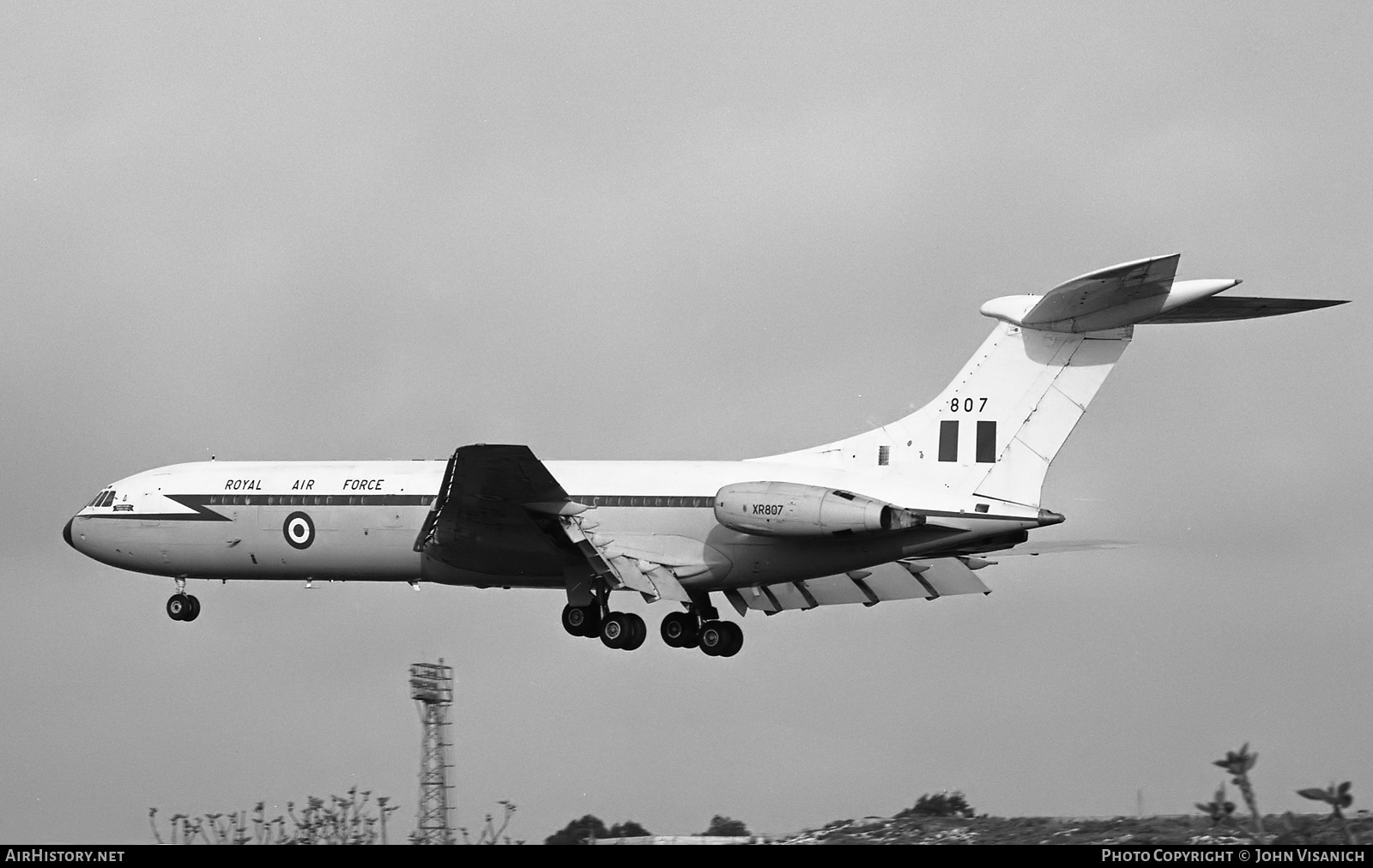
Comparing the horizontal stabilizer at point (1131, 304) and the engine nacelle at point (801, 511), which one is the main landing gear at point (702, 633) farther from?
the horizontal stabilizer at point (1131, 304)

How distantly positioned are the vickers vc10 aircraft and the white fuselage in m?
0.04

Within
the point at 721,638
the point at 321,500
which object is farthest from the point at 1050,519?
the point at 321,500

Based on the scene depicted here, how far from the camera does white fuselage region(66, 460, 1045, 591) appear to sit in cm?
3164

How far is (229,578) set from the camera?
38.6 metres

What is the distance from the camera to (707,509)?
3319 centimetres

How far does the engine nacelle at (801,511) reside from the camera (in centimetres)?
2989

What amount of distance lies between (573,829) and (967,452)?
9.59 metres

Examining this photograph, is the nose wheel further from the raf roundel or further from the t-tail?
the t-tail

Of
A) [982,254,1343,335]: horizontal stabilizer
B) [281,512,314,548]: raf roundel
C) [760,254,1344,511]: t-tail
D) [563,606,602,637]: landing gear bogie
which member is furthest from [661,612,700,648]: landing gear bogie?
[982,254,1343,335]: horizontal stabilizer

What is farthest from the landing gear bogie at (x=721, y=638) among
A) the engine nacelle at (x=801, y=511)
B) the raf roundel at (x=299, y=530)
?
the raf roundel at (x=299, y=530)

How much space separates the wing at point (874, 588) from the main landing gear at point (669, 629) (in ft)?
2.53

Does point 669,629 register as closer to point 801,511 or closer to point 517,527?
point 517,527
